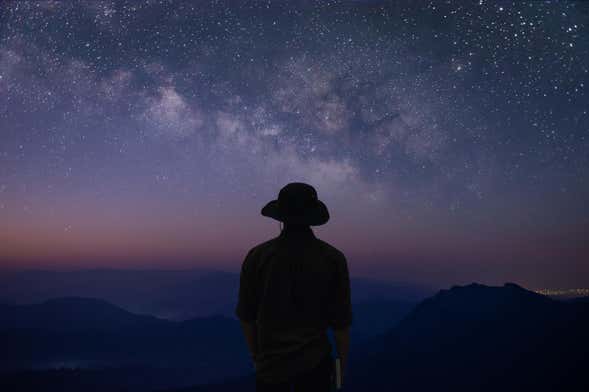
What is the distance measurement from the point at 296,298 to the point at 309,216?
445 mm

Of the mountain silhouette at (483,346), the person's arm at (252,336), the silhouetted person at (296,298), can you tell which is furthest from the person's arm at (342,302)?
the mountain silhouette at (483,346)

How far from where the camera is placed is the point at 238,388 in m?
91.2

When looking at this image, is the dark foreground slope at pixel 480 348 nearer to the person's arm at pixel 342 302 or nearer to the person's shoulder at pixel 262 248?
the person's arm at pixel 342 302

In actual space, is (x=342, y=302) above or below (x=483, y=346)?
above

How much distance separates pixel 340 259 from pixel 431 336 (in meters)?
108

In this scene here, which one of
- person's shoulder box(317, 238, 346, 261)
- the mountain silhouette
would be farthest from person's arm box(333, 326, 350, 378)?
the mountain silhouette

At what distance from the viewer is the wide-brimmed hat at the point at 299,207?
6.52 feet

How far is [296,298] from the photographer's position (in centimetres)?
195

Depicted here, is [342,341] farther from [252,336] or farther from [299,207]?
[299,207]

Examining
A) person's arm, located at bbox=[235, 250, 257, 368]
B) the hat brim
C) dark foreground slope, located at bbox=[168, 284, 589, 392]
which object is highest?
the hat brim

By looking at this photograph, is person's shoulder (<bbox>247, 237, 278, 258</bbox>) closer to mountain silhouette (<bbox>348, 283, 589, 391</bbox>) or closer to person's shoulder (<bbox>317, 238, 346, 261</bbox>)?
person's shoulder (<bbox>317, 238, 346, 261</bbox>)

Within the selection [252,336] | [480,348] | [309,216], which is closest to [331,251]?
[309,216]

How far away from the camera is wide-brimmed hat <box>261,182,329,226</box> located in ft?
6.52

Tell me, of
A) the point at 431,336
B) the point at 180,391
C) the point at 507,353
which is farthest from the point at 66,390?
the point at 507,353
